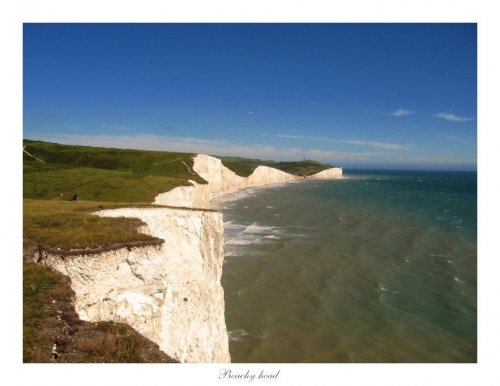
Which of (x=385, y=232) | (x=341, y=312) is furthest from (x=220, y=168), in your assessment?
(x=341, y=312)

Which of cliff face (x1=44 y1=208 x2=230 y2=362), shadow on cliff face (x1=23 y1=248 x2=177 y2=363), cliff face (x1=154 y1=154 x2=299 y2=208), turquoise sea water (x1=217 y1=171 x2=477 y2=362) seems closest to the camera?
shadow on cliff face (x1=23 y1=248 x2=177 y2=363)

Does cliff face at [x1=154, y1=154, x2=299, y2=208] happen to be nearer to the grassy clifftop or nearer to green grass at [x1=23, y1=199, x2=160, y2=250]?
the grassy clifftop

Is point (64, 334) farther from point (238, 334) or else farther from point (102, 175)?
point (102, 175)

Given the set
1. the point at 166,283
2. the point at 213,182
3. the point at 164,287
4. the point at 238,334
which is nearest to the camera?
the point at 164,287

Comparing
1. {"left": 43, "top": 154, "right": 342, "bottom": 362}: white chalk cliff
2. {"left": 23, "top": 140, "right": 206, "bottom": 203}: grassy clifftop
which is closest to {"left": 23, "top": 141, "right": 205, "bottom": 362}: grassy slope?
{"left": 43, "top": 154, "right": 342, "bottom": 362}: white chalk cliff

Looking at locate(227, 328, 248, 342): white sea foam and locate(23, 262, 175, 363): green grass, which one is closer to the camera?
locate(23, 262, 175, 363): green grass

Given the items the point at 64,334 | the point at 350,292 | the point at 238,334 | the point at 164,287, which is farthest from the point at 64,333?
the point at 350,292

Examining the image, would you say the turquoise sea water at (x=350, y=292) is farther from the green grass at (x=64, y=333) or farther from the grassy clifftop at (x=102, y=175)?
the grassy clifftop at (x=102, y=175)
